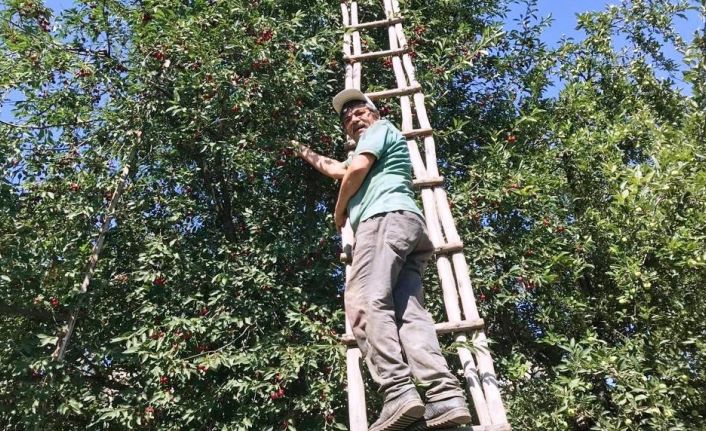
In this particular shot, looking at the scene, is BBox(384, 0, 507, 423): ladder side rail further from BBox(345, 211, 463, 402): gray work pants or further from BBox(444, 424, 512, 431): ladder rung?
BBox(345, 211, 463, 402): gray work pants

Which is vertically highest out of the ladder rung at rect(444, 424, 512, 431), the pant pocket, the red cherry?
the red cherry

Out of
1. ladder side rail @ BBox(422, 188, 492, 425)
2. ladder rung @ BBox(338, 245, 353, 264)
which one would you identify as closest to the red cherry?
ladder rung @ BBox(338, 245, 353, 264)

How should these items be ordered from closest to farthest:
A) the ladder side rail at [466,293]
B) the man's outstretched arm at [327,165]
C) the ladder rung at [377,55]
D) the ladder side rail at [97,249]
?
1. the ladder side rail at [466,293]
2. the man's outstretched arm at [327,165]
3. the ladder side rail at [97,249]
4. the ladder rung at [377,55]

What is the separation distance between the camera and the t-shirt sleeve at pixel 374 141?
2.60m

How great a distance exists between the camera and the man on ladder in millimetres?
2164

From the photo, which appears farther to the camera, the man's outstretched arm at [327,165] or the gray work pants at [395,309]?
the man's outstretched arm at [327,165]

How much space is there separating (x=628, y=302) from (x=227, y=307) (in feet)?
9.27

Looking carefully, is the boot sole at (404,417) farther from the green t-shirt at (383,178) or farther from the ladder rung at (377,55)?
the ladder rung at (377,55)

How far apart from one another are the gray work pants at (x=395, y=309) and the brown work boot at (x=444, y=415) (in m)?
0.03

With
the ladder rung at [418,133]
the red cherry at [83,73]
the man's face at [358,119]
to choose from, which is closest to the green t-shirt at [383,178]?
the man's face at [358,119]

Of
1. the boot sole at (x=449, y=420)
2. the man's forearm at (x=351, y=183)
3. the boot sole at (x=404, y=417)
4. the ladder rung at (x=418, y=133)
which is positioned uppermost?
the ladder rung at (x=418, y=133)

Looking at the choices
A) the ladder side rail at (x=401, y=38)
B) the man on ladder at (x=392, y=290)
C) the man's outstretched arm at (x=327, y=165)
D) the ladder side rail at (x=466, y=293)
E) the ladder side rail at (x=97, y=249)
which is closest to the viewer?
the man on ladder at (x=392, y=290)

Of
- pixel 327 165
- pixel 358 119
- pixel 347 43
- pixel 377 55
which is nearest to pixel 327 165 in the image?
pixel 327 165

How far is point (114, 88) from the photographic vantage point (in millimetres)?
4352
